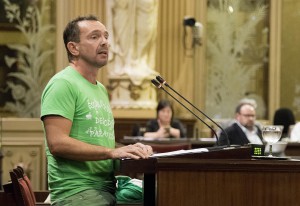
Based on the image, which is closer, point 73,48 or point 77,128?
point 77,128

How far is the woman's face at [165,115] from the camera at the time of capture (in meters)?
8.73

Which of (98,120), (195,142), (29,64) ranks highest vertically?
(29,64)

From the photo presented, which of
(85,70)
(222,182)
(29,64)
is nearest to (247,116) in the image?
(29,64)

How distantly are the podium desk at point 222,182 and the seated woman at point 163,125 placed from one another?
5.30 m

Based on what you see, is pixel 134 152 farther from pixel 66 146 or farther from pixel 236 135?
pixel 236 135

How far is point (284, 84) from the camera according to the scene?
11.0 meters

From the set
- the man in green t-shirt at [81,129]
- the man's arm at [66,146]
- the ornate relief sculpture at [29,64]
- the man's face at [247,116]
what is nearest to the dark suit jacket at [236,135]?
the man's face at [247,116]

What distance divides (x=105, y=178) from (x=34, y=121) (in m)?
6.34

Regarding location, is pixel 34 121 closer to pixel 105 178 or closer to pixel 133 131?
pixel 133 131

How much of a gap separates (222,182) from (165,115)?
18.0ft

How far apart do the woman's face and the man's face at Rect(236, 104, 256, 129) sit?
0.91 meters

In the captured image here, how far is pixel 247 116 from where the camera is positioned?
802 centimetres

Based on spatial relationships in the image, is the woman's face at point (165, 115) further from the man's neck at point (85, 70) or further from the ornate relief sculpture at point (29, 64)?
the man's neck at point (85, 70)

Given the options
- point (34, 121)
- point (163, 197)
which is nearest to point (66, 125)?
point (163, 197)
